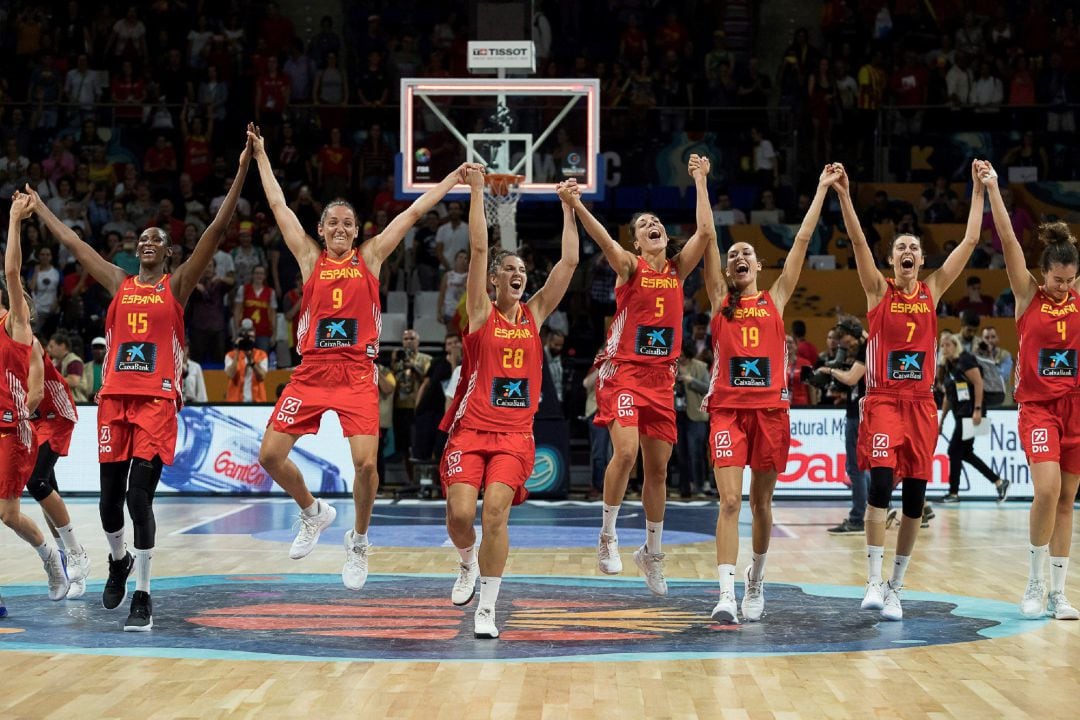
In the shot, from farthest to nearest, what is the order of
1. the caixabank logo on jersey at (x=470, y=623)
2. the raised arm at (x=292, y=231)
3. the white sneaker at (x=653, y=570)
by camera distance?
the white sneaker at (x=653, y=570) → the raised arm at (x=292, y=231) → the caixabank logo on jersey at (x=470, y=623)

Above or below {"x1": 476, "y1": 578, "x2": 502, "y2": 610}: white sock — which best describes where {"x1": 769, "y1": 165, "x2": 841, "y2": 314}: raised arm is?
above

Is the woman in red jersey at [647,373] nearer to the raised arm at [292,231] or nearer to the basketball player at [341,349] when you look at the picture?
the basketball player at [341,349]

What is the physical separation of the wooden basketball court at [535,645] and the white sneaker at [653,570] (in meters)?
0.15

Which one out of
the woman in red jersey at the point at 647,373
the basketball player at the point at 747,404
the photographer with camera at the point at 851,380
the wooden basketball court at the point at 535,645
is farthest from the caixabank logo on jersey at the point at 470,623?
the photographer with camera at the point at 851,380

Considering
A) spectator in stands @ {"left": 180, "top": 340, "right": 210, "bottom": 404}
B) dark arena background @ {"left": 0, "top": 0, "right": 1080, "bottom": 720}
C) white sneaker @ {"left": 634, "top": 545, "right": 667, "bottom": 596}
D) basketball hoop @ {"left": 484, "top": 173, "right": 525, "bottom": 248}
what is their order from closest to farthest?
dark arena background @ {"left": 0, "top": 0, "right": 1080, "bottom": 720} → white sneaker @ {"left": 634, "top": 545, "right": 667, "bottom": 596} → basketball hoop @ {"left": 484, "top": 173, "right": 525, "bottom": 248} → spectator in stands @ {"left": 180, "top": 340, "right": 210, "bottom": 404}

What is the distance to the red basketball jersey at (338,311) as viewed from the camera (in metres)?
8.55

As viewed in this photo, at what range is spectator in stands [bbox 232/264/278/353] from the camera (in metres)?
19.0

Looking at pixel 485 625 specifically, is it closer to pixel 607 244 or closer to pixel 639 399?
pixel 639 399

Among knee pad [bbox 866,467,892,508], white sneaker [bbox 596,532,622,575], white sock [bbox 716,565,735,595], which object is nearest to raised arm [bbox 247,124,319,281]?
white sneaker [bbox 596,532,622,575]

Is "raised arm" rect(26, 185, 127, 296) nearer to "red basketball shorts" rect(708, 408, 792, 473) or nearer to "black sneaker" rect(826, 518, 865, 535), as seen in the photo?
"red basketball shorts" rect(708, 408, 792, 473)

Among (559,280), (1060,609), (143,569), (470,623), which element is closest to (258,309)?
(143,569)

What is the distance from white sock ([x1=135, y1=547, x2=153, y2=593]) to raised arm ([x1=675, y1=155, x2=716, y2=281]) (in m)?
3.89

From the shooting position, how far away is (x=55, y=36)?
23.5 metres

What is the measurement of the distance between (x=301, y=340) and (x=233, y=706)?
2995 mm
